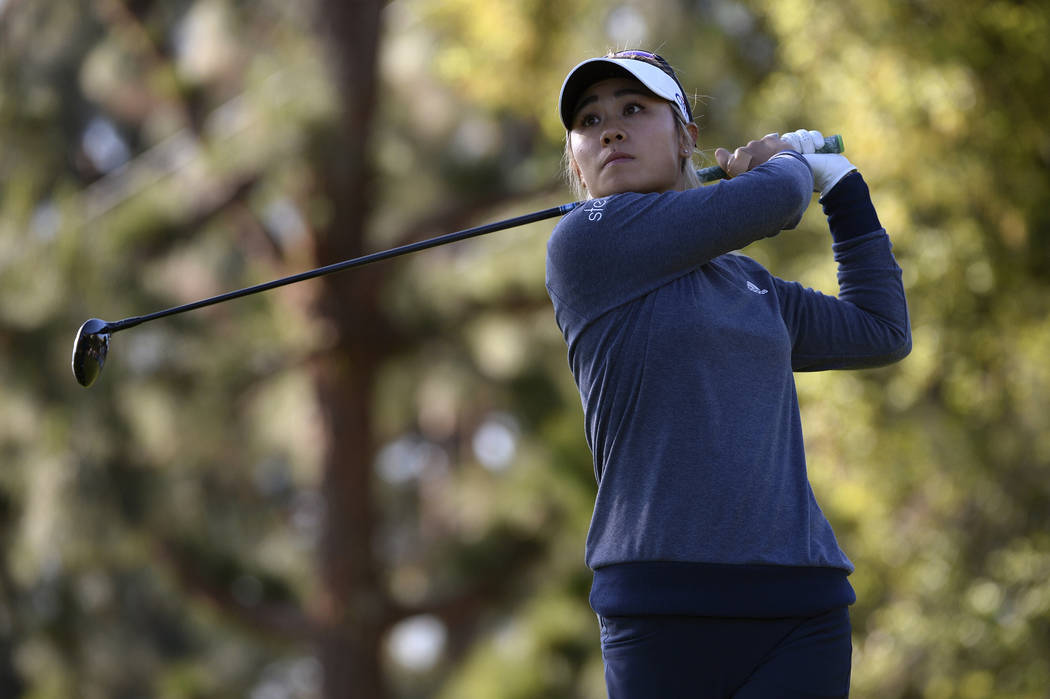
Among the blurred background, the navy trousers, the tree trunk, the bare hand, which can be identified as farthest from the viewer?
the tree trunk

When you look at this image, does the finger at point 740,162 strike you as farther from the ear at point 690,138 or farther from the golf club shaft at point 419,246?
the golf club shaft at point 419,246

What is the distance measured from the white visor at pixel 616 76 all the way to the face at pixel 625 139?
11mm

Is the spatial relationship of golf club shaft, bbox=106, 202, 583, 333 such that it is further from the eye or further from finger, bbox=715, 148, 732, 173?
finger, bbox=715, 148, 732, 173

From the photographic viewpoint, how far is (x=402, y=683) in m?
12.9

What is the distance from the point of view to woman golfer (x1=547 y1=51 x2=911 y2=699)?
162cm

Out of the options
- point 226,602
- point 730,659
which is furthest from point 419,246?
point 226,602

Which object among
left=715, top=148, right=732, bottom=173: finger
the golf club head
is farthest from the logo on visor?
the golf club head

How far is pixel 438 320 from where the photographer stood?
8.05 meters

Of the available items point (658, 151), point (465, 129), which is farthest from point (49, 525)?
point (658, 151)

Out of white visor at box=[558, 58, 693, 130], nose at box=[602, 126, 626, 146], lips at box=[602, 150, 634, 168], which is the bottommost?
lips at box=[602, 150, 634, 168]

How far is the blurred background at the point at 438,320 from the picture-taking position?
568 cm

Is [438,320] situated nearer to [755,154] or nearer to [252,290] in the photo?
[252,290]

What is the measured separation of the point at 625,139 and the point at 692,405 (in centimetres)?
41

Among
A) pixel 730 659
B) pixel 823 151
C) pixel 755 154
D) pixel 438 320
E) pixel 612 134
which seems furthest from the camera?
pixel 438 320
